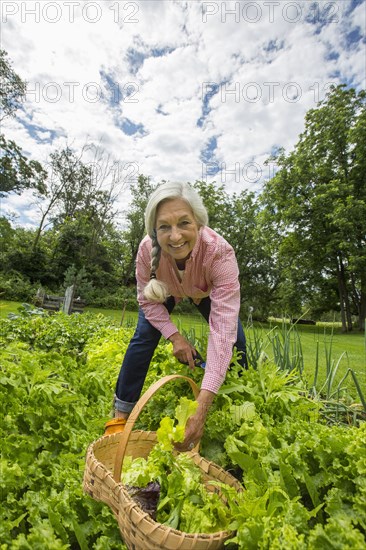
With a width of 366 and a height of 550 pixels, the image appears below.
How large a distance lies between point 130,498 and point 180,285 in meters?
1.22

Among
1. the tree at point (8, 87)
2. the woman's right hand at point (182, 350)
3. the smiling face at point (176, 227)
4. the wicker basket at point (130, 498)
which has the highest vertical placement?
the tree at point (8, 87)

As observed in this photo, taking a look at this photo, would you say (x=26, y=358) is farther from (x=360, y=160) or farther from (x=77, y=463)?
(x=360, y=160)

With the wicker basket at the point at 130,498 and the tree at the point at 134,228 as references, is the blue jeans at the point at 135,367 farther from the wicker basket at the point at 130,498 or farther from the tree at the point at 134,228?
the tree at the point at 134,228

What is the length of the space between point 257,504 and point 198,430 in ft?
1.48

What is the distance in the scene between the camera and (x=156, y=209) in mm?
1832

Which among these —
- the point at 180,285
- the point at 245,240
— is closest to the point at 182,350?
the point at 180,285

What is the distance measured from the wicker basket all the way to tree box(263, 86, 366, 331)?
55.1 ft

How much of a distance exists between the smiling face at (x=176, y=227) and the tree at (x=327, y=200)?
16262 millimetres

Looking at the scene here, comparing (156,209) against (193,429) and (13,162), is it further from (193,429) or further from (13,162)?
(13,162)

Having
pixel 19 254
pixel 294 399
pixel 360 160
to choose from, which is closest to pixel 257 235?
pixel 360 160

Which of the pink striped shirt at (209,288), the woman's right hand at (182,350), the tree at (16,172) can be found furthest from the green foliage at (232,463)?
the tree at (16,172)

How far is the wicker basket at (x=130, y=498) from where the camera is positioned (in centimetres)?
94

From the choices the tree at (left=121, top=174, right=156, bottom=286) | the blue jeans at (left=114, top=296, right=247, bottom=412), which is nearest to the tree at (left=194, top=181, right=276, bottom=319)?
the tree at (left=121, top=174, right=156, bottom=286)

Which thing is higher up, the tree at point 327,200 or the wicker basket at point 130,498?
the tree at point 327,200
